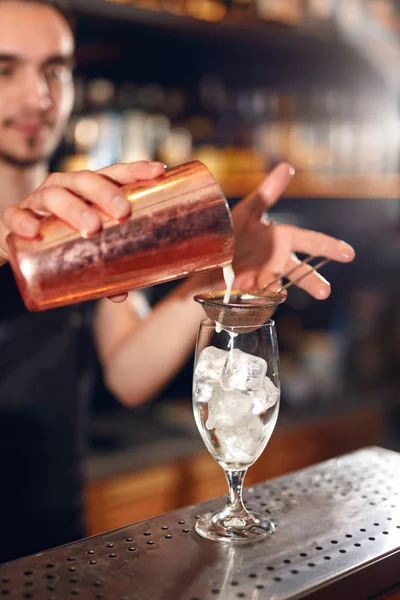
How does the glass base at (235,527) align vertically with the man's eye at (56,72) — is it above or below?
below

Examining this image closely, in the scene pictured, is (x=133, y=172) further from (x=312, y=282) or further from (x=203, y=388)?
(x=312, y=282)

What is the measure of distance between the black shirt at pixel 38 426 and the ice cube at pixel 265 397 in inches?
Answer: 33.8

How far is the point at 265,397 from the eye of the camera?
2.97 feet

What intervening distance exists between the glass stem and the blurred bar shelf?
1526 mm

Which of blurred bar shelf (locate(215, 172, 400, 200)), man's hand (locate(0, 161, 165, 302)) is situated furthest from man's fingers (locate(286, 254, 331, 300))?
blurred bar shelf (locate(215, 172, 400, 200))

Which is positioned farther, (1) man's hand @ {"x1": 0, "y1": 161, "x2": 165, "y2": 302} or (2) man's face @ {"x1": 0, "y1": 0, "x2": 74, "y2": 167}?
(2) man's face @ {"x1": 0, "y1": 0, "x2": 74, "y2": 167}

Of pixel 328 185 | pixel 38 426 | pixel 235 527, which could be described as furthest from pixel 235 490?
pixel 328 185

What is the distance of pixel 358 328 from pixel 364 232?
1.32 ft

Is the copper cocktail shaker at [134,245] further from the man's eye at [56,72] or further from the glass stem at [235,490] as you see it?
the man's eye at [56,72]

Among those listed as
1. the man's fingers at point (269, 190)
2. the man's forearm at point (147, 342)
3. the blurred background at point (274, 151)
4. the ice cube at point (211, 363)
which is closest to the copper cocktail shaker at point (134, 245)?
the ice cube at point (211, 363)

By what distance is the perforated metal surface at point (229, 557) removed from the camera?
2.54ft

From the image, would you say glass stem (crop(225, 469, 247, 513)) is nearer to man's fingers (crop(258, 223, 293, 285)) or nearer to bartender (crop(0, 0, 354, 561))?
man's fingers (crop(258, 223, 293, 285))

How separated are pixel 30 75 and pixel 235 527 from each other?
3.77 ft

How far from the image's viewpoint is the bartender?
1596 millimetres
